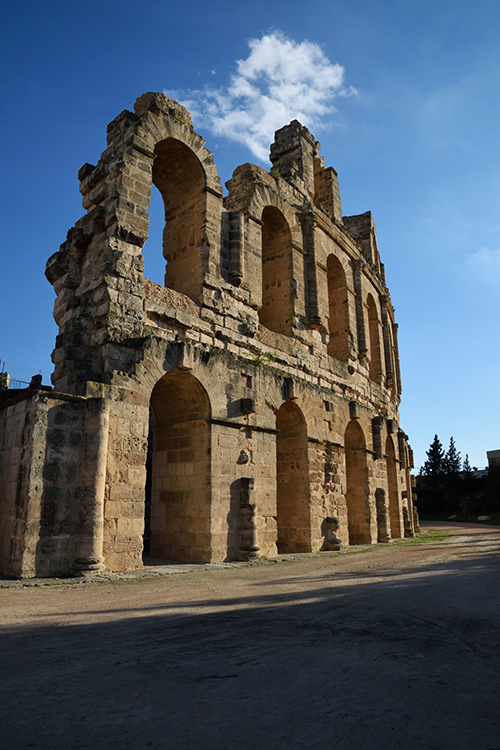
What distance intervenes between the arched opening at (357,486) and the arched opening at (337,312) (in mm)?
2343

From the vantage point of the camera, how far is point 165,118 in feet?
30.5

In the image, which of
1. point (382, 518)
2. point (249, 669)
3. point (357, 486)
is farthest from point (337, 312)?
point (249, 669)

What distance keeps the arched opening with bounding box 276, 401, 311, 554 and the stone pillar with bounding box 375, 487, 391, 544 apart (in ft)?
15.1

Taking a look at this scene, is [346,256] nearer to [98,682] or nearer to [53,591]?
[53,591]

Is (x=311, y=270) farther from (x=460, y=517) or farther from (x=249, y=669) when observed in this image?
(x=460, y=517)

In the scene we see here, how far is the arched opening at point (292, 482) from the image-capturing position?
11086 mm

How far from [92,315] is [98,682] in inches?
237

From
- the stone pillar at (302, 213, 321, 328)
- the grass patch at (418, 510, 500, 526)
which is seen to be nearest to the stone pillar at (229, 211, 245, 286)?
the stone pillar at (302, 213, 321, 328)

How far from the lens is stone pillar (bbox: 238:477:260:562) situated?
865 cm

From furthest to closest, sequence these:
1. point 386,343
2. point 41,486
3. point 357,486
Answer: point 386,343
point 357,486
point 41,486

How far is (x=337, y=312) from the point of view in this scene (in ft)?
51.6

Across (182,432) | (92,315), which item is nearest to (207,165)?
(92,315)

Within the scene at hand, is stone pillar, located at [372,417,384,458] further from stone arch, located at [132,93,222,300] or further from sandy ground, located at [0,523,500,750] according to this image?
sandy ground, located at [0,523,500,750]

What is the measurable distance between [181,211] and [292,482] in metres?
6.45
